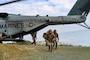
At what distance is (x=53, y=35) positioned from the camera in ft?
87.7

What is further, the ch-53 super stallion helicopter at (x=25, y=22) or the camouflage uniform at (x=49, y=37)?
the ch-53 super stallion helicopter at (x=25, y=22)

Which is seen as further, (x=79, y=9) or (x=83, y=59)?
(x=79, y=9)

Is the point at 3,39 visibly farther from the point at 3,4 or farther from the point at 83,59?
the point at 83,59

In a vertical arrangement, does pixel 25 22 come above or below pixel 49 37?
above

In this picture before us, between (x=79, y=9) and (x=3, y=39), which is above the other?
(x=79, y=9)

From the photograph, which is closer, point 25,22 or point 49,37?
point 49,37

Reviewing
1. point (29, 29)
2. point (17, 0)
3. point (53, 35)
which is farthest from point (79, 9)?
point (17, 0)

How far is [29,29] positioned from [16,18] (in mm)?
1959

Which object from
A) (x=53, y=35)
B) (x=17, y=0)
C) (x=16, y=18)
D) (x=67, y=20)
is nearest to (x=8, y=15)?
(x=16, y=18)

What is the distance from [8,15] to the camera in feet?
120

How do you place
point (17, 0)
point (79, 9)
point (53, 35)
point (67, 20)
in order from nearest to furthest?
point (17, 0)
point (53, 35)
point (67, 20)
point (79, 9)

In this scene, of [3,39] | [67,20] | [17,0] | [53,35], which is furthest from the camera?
[67,20]

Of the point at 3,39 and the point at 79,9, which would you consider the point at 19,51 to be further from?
the point at 79,9

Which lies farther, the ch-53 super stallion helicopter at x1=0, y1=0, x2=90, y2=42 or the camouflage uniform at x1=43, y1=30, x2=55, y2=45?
the ch-53 super stallion helicopter at x1=0, y1=0, x2=90, y2=42
